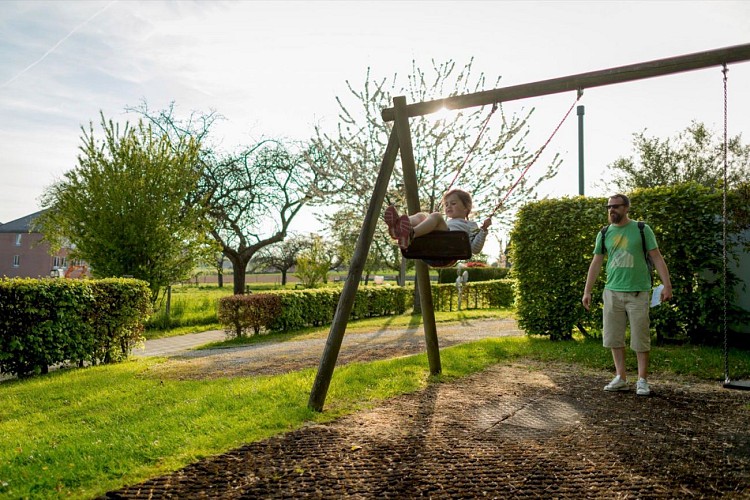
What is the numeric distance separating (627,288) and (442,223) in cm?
203

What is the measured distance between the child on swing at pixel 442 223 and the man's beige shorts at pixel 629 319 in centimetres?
156

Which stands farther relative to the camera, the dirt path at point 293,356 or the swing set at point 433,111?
the dirt path at point 293,356

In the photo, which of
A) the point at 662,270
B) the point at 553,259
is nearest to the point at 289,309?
the point at 553,259

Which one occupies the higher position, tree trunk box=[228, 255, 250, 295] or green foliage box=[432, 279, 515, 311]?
tree trunk box=[228, 255, 250, 295]

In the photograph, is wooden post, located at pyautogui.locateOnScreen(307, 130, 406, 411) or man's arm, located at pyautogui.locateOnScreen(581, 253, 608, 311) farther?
man's arm, located at pyautogui.locateOnScreen(581, 253, 608, 311)

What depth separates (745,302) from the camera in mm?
8031

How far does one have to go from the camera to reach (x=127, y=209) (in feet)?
53.0

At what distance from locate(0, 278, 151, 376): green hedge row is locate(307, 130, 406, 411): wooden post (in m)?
5.38

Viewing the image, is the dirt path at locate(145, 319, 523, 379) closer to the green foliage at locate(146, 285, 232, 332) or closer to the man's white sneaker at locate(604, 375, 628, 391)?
the man's white sneaker at locate(604, 375, 628, 391)

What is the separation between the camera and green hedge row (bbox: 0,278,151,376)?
787cm

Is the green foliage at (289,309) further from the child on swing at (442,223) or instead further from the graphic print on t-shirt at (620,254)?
the graphic print on t-shirt at (620,254)

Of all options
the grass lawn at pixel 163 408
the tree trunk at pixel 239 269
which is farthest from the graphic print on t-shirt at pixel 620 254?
the tree trunk at pixel 239 269

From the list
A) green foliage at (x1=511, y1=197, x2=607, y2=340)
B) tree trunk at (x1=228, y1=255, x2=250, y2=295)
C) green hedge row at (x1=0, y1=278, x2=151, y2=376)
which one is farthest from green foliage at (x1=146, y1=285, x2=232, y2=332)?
green foliage at (x1=511, y1=197, x2=607, y2=340)

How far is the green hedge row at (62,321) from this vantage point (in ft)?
25.8
